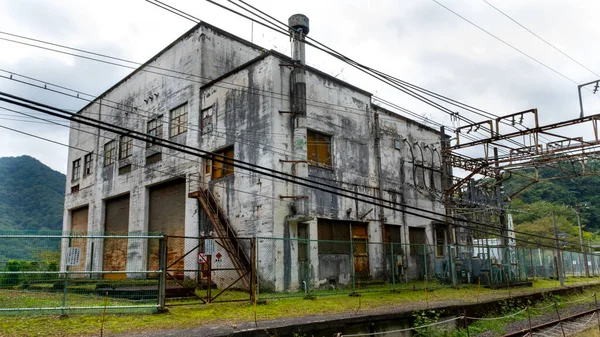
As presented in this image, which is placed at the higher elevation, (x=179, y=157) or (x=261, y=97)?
(x=261, y=97)

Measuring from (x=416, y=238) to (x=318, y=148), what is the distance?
27.7 ft

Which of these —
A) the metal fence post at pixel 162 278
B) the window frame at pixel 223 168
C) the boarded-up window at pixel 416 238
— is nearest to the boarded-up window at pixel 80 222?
the window frame at pixel 223 168

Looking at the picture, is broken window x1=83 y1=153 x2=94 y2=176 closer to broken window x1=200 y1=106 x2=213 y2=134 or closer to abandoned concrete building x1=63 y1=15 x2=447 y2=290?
abandoned concrete building x1=63 y1=15 x2=447 y2=290

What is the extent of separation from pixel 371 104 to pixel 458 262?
8.89 metres

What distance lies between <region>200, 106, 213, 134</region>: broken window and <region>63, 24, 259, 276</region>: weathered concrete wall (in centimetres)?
28

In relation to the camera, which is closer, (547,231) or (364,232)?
(364,232)

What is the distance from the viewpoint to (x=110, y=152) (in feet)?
91.9

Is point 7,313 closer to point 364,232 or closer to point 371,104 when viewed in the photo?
point 364,232

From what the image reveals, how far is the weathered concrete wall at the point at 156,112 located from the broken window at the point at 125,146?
0.39 meters

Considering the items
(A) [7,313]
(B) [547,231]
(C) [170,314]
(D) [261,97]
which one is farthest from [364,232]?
(B) [547,231]

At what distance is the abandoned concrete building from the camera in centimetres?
1803

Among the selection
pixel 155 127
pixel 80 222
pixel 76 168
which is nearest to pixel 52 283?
pixel 155 127

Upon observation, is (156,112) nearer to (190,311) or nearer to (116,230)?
(116,230)

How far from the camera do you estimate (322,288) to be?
18.1 meters
